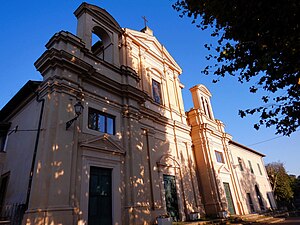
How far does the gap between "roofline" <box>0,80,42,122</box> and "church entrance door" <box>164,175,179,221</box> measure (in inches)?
320

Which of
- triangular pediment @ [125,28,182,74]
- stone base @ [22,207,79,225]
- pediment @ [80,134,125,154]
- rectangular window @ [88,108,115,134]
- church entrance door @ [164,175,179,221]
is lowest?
stone base @ [22,207,79,225]

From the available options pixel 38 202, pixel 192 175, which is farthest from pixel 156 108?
pixel 38 202

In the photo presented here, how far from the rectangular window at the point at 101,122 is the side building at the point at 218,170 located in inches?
322

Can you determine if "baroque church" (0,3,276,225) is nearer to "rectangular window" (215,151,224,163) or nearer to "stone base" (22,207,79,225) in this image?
"stone base" (22,207,79,225)

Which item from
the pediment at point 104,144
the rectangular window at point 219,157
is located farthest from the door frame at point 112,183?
the rectangular window at point 219,157

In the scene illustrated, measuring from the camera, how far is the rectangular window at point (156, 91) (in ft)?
49.3

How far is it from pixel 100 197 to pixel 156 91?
8.55 meters

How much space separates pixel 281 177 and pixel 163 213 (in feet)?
86.2

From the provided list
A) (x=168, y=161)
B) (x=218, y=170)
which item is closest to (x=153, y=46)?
(x=168, y=161)

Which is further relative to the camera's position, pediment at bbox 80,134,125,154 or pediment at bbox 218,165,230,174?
pediment at bbox 218,165,230,174

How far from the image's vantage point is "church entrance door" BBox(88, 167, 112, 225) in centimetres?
827

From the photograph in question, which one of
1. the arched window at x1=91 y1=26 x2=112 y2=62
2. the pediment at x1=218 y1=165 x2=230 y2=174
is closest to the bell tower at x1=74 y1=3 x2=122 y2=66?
the arched window at x1=91 y1=26 x2=112 y2=62

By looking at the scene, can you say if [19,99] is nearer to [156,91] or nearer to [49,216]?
→ [49,216]

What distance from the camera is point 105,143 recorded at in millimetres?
9547
